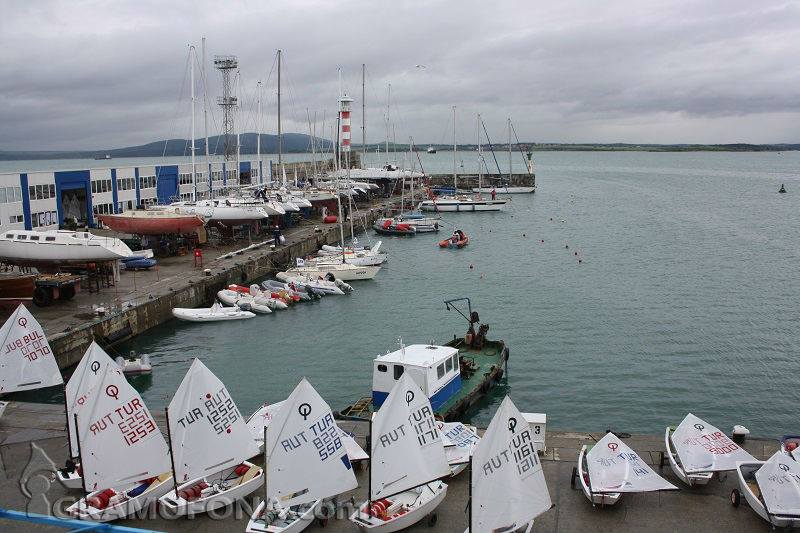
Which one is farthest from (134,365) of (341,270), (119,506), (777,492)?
(777,492)

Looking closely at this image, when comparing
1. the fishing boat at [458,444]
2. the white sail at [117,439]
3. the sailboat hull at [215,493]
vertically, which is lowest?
the sailboat hull at [215,493]

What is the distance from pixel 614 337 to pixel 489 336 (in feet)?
22.5

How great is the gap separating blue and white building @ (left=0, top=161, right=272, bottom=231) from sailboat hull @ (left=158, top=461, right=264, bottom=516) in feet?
133

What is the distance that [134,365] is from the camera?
32.1 meters

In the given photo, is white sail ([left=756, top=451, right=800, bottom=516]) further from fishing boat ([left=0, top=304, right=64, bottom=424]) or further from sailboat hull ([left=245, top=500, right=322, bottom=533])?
fishing boat ([left=0, top=304, right=64, bottom=424])

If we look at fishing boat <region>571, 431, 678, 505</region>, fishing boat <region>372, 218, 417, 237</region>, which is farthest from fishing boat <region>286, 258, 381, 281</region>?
fishing boat <region>571, 431, 678, 505</region>

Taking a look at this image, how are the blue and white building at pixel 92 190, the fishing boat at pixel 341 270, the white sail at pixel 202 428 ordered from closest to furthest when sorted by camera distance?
the white sail at pixel 202 428, the blue and white building at pixel 92 190, the fishing boat at pixel 341 270

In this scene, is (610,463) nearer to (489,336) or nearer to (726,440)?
(726,440)

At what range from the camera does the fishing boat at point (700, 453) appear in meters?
16.8

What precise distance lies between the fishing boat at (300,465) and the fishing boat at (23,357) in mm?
10990

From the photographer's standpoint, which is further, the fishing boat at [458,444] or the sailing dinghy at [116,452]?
the fishing boat at [458,444]

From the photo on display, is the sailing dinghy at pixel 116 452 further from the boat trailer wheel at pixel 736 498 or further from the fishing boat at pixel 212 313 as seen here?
the fishing boat at pixel 212 313

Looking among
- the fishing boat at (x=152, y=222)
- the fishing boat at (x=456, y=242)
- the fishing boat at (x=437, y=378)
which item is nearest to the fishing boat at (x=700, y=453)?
the fishing boat at (x=437, y=378)

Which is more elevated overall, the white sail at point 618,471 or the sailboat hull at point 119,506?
the white sail at point 618,471
